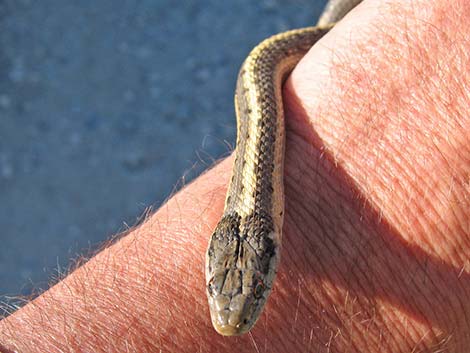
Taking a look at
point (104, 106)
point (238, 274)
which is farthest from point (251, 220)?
point (104, 106)

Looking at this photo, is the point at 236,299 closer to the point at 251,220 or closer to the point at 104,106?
the point at 251,220

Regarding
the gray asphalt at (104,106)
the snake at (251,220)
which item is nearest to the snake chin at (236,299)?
the snake at (251,220)

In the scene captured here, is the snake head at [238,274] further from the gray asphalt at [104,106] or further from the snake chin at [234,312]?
the gray asphalt at [104,106]

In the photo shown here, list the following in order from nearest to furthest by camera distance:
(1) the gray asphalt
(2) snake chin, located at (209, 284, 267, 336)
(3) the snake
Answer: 1. (2) snake chin, located at (209, 284, 267, 336)
2. (3) the snake
3. (1) the gray asphalt

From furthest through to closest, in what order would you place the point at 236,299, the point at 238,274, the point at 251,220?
1. the point at 251,220
2. the point at 238,274
3. the point at 236,299

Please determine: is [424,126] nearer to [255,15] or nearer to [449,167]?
[449,167]

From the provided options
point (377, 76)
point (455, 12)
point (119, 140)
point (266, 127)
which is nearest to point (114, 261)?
point (266, 127)

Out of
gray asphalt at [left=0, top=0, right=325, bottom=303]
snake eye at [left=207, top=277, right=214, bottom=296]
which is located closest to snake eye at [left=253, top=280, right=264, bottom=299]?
snake eye at [left=207, top=277, right=214, bottom=296]

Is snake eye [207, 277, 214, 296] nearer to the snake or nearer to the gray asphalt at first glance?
the snake
